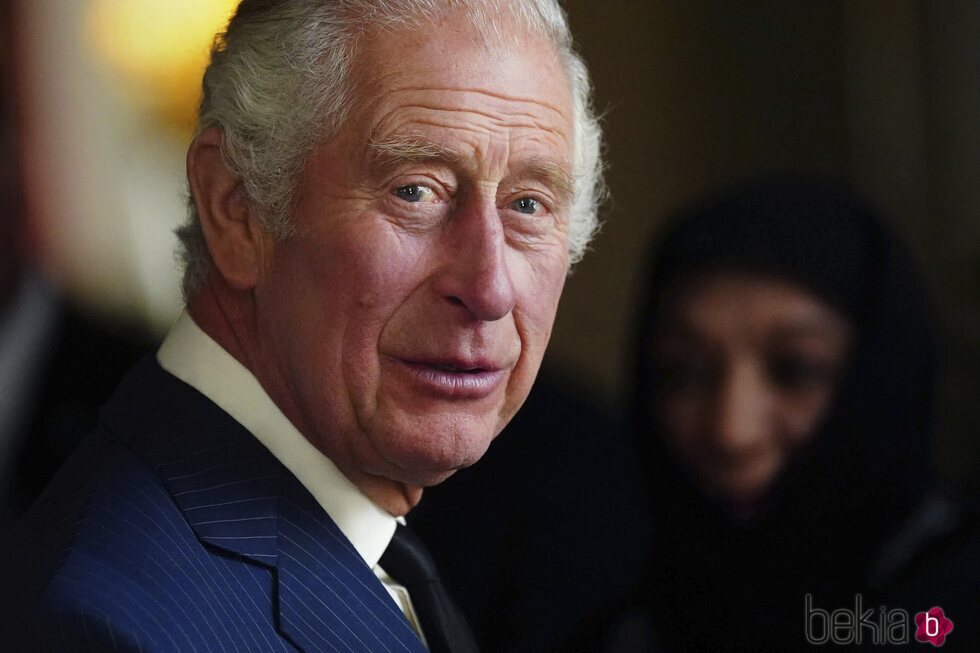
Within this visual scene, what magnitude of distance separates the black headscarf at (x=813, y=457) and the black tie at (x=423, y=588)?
1.76 ft

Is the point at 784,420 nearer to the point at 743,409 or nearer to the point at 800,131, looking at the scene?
the point at 743,409

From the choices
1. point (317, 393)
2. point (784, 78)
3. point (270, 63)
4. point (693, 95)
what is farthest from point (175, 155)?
point (784, 78)

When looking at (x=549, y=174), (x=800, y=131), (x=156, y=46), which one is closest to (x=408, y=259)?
(x=549, y=174)

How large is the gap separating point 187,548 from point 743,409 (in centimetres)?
85

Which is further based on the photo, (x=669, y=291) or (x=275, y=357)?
(x=669, y=291)

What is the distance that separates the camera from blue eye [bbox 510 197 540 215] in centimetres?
95

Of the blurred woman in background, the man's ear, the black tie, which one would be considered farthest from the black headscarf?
the man's ear

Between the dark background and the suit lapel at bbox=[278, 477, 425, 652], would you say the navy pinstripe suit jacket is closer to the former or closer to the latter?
the suit lapel at bbox=[278, 477, 425, 652]

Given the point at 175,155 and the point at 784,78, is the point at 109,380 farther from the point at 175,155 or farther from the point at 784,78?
the point at 784,78

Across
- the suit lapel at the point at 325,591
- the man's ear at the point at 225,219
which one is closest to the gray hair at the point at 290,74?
the man's ear at the point at 225,219

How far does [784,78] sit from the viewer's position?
163cm

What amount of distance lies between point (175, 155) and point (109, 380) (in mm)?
299

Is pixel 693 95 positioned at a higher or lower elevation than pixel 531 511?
higher

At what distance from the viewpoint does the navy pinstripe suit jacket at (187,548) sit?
74 cm
